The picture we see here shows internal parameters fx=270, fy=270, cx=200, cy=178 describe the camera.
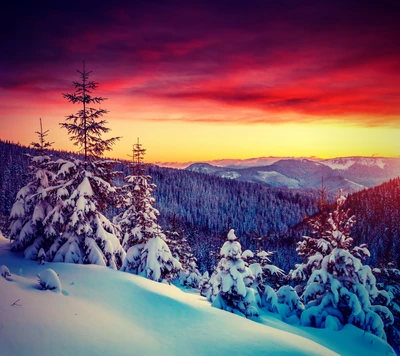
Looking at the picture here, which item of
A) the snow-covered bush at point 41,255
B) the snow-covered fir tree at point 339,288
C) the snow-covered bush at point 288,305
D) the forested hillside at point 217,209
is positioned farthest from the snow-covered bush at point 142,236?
the forested hillside at point 217,209

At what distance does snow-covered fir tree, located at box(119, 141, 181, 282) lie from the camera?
49.0 feet

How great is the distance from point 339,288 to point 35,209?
55.6 ft

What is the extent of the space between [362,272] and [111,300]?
12436mm

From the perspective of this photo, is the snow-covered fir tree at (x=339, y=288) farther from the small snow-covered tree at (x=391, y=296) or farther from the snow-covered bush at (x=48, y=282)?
the snow-covered bush at (x=48, y=282)

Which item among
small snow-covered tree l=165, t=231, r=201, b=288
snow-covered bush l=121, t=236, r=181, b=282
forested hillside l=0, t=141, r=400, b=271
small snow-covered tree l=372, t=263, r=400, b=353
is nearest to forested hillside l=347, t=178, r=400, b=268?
forested hillside l=0, t=141, r=400, b=271

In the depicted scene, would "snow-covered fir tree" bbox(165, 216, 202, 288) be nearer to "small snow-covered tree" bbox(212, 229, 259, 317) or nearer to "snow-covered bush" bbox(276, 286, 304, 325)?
"snow-covered bush" bbox(276, 286, 304, 325)

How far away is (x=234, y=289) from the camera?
13461 mm

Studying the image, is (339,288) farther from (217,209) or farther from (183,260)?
(217,209)

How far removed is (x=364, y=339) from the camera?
13133 millimetres

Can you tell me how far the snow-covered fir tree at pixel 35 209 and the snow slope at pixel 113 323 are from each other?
315 centimetres

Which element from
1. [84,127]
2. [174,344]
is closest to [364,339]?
[174,344]

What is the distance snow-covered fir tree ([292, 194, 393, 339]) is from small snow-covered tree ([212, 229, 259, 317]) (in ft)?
12.1

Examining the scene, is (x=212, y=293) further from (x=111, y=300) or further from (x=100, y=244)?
(x=111, y=300)

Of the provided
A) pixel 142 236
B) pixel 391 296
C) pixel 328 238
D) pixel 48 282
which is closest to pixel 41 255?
pixel 142 236
